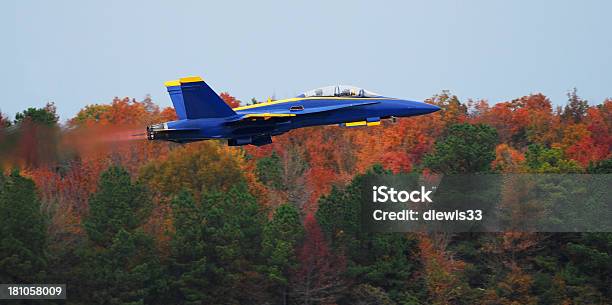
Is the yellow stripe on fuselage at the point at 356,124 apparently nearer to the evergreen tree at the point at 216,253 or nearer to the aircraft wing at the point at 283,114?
the aircraft wing at the point at 283,114

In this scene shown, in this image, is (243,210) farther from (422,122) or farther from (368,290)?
(422,122)

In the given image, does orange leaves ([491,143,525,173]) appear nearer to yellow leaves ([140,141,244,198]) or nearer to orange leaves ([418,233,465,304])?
orange leaves ([418,233,465,304])

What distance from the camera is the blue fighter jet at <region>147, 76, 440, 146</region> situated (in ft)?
118

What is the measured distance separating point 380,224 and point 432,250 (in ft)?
10.3

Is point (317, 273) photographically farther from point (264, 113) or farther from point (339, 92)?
point (264, 113)

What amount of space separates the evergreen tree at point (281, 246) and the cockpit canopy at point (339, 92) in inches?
803

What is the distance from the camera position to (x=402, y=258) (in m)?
59.4

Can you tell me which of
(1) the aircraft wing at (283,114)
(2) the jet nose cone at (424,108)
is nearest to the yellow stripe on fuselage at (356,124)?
(1) the aircraft wing at (283,114)

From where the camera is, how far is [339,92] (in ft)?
124

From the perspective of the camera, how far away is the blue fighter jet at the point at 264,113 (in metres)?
36.0

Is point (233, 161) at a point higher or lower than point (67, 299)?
higher

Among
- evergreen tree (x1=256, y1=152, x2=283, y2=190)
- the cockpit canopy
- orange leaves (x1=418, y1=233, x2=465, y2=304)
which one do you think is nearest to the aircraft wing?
the cockpit canopy

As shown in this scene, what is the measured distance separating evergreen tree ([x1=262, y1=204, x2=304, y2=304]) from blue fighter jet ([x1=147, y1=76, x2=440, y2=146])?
66.7 feet

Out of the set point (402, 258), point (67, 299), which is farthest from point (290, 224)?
point (67, 299)
